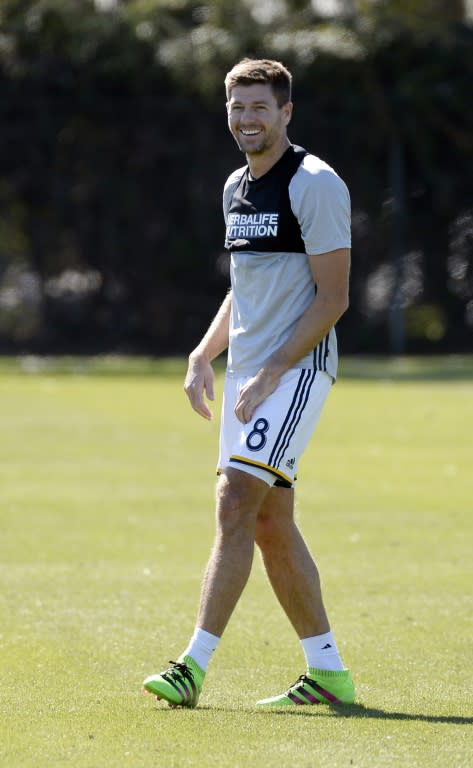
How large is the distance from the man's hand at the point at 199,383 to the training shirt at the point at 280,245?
8.9 inches

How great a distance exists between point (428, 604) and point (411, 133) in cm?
1853

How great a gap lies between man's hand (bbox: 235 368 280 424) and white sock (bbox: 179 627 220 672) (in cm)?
78

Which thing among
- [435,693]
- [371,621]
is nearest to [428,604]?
[371,621]

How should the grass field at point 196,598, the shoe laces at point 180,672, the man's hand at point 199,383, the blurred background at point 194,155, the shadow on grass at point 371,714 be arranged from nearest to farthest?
1. the grass field at point 196,598
2. the shadow on grass at point 371,714
3. the shoe laces at point 180,672
4. the man's hand at point 199,383
5. the blurred background at point 194,155

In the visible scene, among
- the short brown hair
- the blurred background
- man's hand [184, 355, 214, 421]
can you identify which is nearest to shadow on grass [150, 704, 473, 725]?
man's hand [184, 355, 214, 421]

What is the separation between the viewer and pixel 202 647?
5.60 metres

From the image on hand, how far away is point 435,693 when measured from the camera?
5797 mm

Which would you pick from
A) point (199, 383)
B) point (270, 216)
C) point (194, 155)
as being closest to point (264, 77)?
point (270, 216)

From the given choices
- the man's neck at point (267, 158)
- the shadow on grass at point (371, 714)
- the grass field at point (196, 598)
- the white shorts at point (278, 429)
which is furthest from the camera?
the man's neck at point (267, 158)

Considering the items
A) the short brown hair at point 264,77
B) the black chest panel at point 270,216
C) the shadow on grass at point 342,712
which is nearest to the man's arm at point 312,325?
the black chest panel at point 270,216

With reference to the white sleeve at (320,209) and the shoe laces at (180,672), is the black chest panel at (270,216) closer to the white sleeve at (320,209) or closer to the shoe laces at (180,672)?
the white sleeve at (320,209)

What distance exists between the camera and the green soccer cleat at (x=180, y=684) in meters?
5.45

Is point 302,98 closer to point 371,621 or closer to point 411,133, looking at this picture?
point 411,133

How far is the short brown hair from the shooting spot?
570 centimetres
